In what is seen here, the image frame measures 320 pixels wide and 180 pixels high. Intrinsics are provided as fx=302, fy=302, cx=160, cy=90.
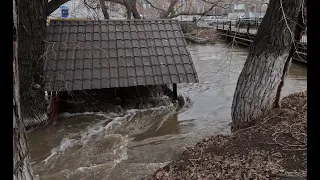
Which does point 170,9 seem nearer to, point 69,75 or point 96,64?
point 96,64

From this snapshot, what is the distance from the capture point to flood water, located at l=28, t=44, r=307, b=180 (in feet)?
20.2

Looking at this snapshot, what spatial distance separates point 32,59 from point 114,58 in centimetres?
243

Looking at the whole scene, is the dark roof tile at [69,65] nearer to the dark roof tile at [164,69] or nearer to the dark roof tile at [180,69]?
the dark roof tile at [164,69]

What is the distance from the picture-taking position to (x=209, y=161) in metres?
4.79

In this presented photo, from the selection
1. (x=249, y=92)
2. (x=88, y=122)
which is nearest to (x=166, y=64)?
(x=88, y=122)

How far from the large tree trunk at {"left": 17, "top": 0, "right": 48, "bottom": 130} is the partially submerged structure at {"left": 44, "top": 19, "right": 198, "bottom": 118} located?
0.33 m

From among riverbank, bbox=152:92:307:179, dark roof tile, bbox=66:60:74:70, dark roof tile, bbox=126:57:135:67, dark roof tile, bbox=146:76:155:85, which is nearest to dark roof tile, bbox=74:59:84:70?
dark roof tile, bbox=66:60:74:70

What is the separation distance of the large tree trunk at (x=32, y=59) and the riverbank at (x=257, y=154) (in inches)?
195

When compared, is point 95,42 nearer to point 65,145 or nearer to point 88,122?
point 88,122

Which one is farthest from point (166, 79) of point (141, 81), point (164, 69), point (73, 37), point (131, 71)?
point (73, 37)

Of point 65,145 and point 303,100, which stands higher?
point 303,100

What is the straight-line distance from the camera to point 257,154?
14.8 feet

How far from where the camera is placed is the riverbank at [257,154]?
3914 mm

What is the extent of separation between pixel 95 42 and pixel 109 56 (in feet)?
2.75
